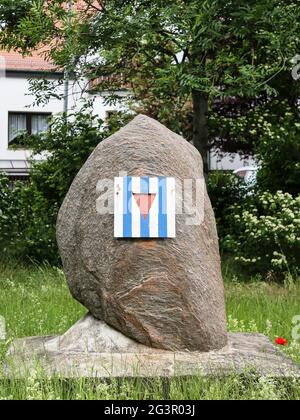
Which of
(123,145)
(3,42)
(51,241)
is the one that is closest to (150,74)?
(3,42)

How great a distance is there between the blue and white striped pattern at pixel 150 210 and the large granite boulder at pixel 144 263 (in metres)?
0.06

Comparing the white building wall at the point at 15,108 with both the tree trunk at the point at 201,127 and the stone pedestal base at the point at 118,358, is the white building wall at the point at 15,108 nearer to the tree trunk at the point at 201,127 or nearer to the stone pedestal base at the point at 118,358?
the tree trunk at the point at 201,127

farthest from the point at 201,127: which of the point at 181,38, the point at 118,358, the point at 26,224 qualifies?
the point at 118,358

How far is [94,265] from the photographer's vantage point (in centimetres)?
456

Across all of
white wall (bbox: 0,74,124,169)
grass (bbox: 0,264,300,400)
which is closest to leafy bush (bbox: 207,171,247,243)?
grass (bbox: 0,264,300,400)

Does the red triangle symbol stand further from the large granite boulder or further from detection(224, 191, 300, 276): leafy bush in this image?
detection(224, 191, 300, 276): leafy bush

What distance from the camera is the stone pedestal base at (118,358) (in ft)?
13.4

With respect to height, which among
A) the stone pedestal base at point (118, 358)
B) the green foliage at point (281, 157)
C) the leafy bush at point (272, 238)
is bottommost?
the stone pedestal base at point (118, 358)

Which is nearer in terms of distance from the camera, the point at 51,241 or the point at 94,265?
the point at 94,265

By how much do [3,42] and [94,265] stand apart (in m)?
7.25

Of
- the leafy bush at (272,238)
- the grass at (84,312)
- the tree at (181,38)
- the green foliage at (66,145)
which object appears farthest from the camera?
the green foliage at (66,145)

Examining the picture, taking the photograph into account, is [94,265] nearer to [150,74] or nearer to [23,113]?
[150,74]

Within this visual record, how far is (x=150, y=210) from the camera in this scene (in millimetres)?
4520

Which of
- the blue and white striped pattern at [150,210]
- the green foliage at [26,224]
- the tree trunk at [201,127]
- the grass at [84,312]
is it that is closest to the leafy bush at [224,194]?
the tree trunk at [201,127]
